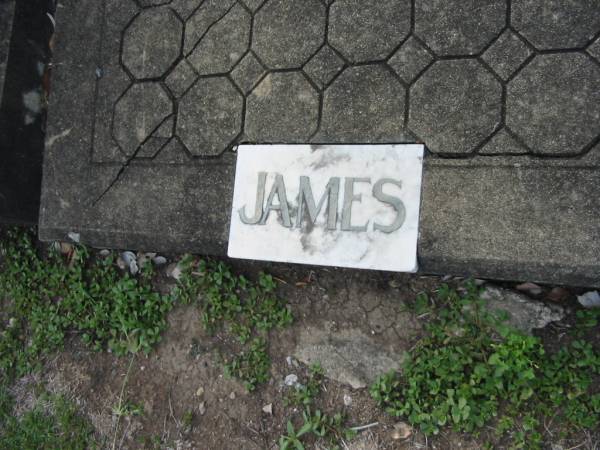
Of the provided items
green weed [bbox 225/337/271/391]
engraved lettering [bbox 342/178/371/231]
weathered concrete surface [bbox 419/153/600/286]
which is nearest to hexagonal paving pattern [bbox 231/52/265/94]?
engraved lettering [bbox 342/178/371/231]

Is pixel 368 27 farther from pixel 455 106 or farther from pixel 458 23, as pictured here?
pixel 455 106

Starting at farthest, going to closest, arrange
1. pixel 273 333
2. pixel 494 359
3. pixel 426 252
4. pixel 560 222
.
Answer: pixel 273 333, pixel 494 359, pixel 426 252, pixel 560 222

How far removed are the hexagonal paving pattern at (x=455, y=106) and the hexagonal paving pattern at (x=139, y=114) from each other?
37.6 inches

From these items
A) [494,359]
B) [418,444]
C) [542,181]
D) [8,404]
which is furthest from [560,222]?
[8,404]

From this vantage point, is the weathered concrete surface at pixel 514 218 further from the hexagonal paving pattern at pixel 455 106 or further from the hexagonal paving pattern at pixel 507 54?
the hexagonal paving pattern at pixel 507 54

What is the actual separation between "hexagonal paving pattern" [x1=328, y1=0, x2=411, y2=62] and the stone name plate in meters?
0.33

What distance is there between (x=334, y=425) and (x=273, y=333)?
16.6 inches

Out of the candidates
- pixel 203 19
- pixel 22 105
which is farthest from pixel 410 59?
pixel 22 105

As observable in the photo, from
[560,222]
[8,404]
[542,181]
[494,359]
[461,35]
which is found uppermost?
[461,35]

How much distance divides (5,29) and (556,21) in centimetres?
216

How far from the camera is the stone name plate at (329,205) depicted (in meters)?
1.69

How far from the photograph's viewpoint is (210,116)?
1.98 m

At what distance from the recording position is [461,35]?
1.68m

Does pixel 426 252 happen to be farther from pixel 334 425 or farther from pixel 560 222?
pixel 334 425
